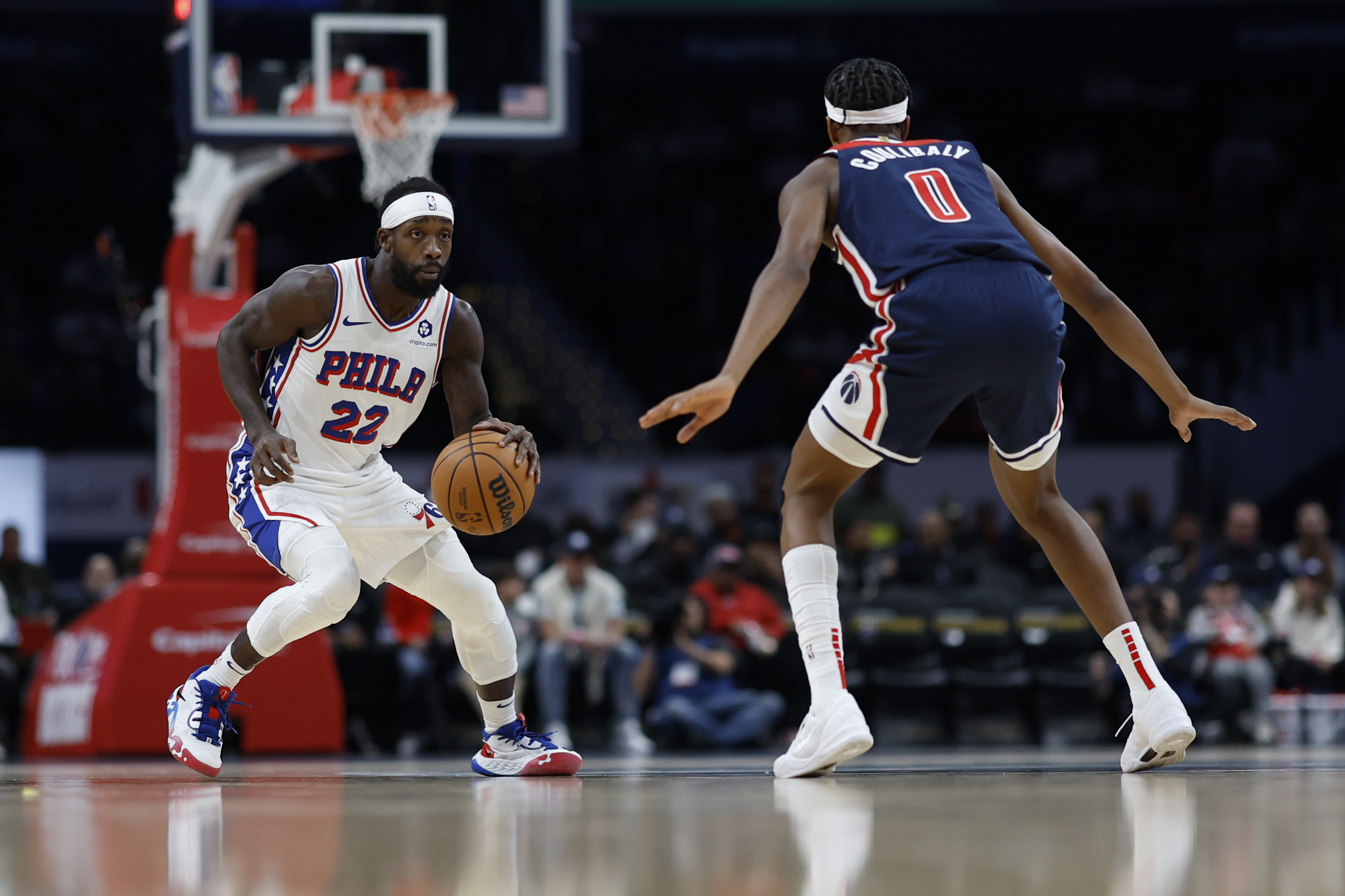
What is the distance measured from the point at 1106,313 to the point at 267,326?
264 cm

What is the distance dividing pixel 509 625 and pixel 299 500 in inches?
31.4

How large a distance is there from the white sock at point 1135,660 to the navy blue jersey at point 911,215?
1.14 m

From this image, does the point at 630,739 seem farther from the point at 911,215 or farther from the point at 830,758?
the point at 911,215

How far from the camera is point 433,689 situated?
35.2 ft

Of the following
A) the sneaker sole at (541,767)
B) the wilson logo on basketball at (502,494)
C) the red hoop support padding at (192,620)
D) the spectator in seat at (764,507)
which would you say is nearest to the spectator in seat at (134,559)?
the red hoop support padding at (192,620)

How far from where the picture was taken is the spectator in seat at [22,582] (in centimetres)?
1147

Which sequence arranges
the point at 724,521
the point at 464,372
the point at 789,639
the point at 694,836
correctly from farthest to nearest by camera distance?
the point at 724,521 → the point at 789,639 → the point at 464,372 → the point at 694,836

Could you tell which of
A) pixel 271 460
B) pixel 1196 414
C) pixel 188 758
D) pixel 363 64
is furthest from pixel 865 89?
pixel 363 64

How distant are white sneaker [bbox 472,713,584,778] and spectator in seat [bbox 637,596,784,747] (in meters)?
5.15

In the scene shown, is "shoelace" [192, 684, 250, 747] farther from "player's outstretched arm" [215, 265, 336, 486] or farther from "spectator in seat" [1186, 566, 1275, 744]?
"spectator in seat" [1186, 566, 1275, 744]

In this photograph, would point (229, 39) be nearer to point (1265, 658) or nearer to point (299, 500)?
point (299, 500)

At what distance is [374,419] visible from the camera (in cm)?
538

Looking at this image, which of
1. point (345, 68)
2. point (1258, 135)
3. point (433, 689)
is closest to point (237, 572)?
point (433, 689)

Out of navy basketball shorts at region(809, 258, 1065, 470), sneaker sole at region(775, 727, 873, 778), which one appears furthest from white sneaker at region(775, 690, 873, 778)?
navy basketball shorts at region(809, 258, 1065, 470)
